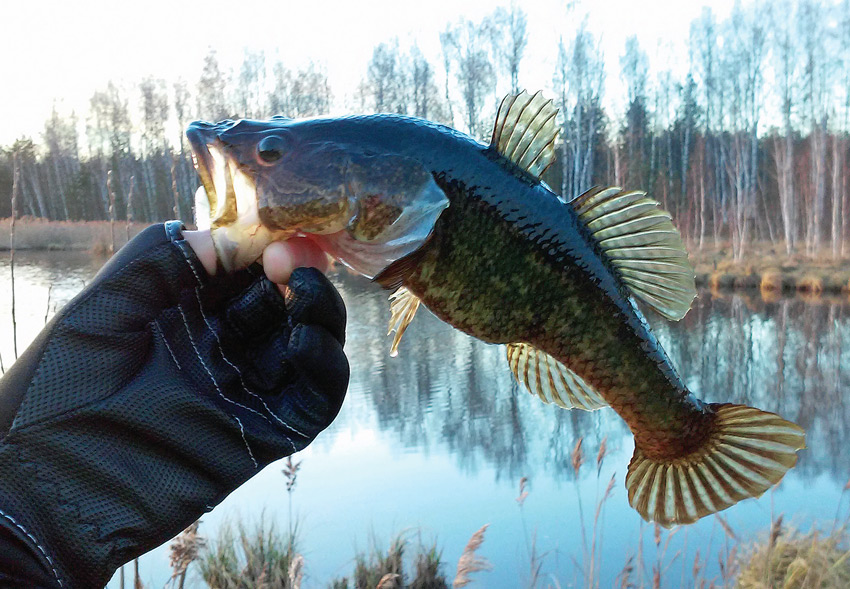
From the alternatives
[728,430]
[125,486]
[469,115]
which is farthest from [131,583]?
[469,115]

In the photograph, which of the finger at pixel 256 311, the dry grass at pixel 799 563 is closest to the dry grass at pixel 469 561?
the finger at pixel 256 311

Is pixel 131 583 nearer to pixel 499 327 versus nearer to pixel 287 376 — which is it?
pixel 287 376

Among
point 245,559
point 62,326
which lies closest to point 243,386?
point 62,326

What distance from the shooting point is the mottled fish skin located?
189cm

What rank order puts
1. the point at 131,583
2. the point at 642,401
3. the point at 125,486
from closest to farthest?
the point at 125,486 → the point at 642,401 → the point at 131,583

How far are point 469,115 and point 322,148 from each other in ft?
89.5

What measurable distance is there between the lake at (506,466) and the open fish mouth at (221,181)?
82.8 inches

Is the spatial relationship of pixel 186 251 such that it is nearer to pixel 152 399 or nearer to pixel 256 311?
pixel 256 311

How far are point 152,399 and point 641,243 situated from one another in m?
1.63

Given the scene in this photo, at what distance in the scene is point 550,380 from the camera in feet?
7.18

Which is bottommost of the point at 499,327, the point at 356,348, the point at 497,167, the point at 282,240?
the point at 356,348

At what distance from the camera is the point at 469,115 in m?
28.0

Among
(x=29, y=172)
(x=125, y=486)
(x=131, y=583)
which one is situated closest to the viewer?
(x=125, y=486)

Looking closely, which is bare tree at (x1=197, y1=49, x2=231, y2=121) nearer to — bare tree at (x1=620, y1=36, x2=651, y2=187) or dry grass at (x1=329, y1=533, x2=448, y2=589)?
bare tree at (x1=620, y1=36, x2=651, y2=187)
